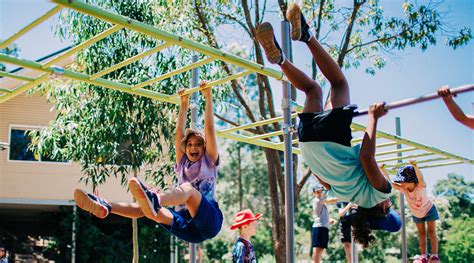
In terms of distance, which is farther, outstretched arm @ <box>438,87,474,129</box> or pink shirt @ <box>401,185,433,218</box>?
pink shirt @ <box>401,185,433,218</box>

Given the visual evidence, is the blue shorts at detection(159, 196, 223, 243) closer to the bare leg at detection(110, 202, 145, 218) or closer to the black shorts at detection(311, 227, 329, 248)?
the bare leg at detection(110, 202, 145, 218)

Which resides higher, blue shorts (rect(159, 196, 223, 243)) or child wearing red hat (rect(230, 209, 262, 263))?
blue shorts (rect(159, 196, 223, 243))

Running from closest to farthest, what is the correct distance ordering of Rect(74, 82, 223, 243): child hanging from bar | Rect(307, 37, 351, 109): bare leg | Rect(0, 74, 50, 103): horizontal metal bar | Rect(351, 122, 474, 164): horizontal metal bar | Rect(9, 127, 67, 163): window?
Rect(74, 82, 223, 243): child hanging from bar < Rect(307, 37, 351, 109): bare leg < Rect(0, 74, 50, 103): horizontal metal bar < Rect(351, 122, 474, 164): horizontal metal bar < Rect(9, 127, 67, 163): window

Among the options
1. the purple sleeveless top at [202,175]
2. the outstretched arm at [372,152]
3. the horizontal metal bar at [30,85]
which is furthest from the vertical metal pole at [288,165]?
the horizontal metal bar at [30,85]

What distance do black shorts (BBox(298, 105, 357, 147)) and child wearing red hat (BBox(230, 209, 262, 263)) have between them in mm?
2544

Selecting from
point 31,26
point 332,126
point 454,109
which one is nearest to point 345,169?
point 332,126

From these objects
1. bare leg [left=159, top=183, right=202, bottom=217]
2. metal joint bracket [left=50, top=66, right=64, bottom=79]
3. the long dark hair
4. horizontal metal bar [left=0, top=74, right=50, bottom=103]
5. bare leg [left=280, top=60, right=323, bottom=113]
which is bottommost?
the long dark hair

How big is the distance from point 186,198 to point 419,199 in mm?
3911

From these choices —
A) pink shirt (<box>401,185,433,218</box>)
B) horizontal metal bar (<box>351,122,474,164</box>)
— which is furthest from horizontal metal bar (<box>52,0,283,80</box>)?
pink shirt (<box>401,185,433,218</box>)

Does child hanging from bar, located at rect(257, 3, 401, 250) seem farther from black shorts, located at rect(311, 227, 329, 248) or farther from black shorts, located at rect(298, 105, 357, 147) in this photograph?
black shorts, located at rect(311, 227, 329, 248)

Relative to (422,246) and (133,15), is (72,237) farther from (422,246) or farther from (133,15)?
(422,246)

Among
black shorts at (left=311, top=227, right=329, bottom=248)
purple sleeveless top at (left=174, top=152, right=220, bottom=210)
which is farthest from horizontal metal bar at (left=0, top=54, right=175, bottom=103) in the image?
black shorts at (left=311, top=227, right=329, bottom=248)

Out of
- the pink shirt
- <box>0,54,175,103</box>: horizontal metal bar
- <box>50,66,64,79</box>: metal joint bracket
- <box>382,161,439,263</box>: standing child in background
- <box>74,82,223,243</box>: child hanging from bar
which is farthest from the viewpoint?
the pink shirt

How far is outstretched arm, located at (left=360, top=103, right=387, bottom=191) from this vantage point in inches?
147
